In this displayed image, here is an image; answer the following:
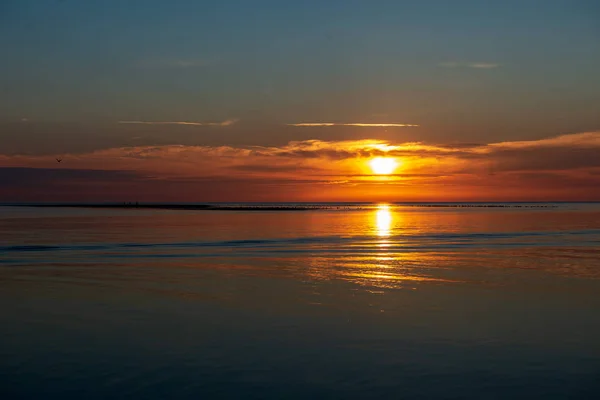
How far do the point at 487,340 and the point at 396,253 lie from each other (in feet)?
75.6

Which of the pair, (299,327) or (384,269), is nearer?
(299,327)

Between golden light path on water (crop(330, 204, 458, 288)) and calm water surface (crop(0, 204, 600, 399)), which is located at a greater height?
golden light path on water (crop(330, 204, 458, 288))

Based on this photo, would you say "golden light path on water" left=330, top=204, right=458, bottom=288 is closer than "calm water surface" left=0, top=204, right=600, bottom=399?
No

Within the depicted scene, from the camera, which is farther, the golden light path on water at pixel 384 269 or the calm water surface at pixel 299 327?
the golden light path on water at pixel 384 269

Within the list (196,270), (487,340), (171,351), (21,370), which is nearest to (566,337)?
(487,340)

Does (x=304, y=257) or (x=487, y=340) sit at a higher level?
(x=304, y=257)

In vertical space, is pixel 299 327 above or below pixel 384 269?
below

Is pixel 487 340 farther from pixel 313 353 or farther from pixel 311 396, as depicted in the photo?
pixel 311 396

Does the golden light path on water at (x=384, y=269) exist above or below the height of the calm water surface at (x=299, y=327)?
above

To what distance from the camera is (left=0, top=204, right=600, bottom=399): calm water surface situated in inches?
510

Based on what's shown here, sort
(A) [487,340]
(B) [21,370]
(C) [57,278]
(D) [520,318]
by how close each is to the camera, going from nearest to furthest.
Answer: (B) [21,370] → (A) [487,340] → (D) [520,318] → (C) [57,278]

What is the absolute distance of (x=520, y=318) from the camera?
19.3 m

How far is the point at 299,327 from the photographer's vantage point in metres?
18.1

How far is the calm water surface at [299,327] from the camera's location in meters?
12.9
